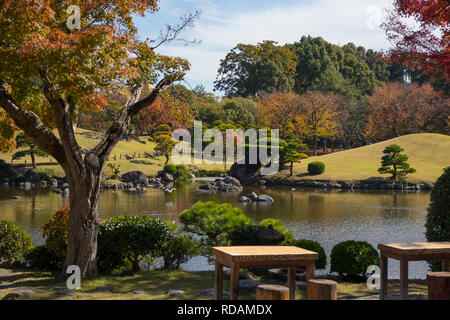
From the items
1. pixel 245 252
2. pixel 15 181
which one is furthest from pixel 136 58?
pixel 15 181

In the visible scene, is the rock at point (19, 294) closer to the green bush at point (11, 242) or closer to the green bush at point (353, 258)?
the green bush at point (11, 242)

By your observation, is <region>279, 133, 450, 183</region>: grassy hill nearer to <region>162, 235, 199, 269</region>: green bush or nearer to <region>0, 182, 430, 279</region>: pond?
<region>0, 182, 430, 279</region>: pond

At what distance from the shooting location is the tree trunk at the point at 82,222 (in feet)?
22.5

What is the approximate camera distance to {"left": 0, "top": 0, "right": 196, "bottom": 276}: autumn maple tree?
20.3ft

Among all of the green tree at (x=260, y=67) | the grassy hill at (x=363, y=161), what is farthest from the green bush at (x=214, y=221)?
the green tree at (x=260, y=67)

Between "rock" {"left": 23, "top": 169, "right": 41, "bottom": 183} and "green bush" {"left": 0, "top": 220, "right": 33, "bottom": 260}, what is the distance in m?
24.1

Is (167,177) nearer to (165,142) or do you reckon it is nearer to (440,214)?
(165,142)

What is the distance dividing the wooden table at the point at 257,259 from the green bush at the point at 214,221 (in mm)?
3883

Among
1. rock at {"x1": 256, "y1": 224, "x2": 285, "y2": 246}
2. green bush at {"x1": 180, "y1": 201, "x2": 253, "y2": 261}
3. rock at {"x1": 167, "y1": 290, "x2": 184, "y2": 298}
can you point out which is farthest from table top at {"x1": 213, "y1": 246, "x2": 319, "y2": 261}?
green bush at {"x1": 180, "y1": 201, "x2": 253, "y2": 261}

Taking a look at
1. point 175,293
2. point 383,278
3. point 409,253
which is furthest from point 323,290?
point 175,293

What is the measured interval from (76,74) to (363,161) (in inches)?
1317

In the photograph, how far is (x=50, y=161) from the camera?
3538 centimetres
